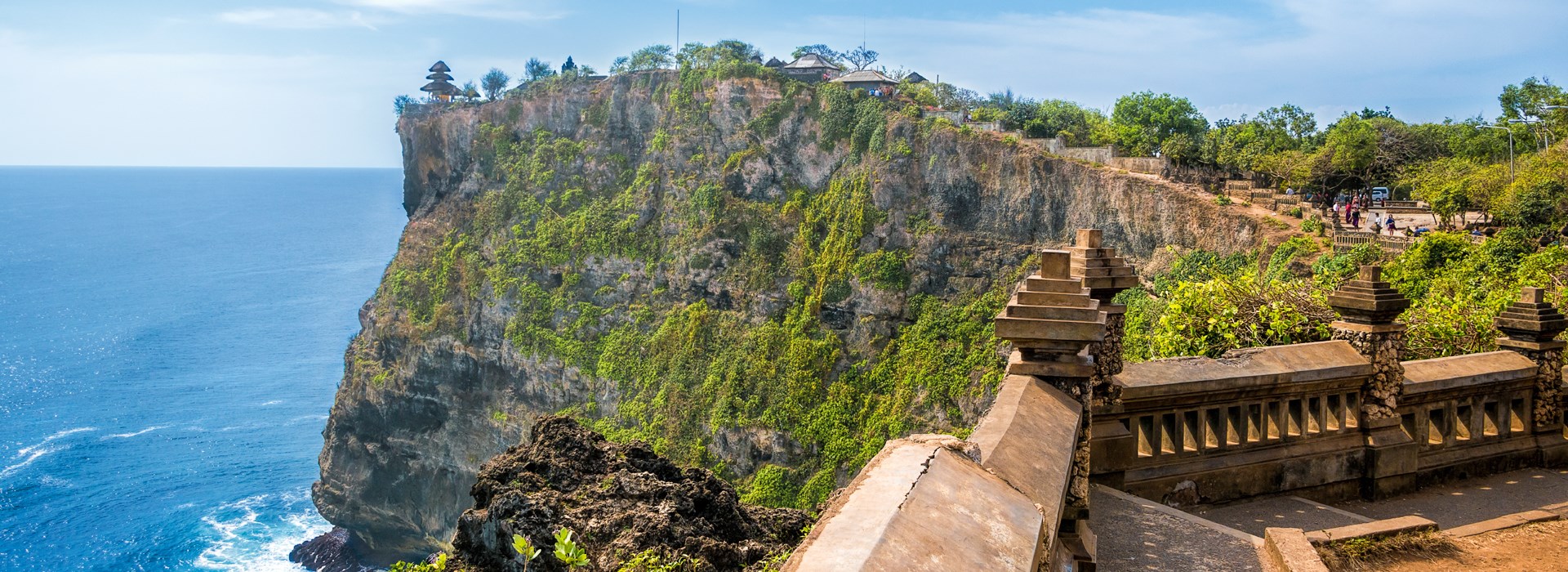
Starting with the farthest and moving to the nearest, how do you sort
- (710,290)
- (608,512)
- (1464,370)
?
1. (710,290)
2. (1464,370)
3. (608,512)

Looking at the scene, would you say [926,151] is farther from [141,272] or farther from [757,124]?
[141,272]

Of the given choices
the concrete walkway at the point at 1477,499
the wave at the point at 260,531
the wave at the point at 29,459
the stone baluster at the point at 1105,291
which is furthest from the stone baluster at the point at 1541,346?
the wave at the point at 29,459

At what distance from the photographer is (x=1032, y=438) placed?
5148 millimetres

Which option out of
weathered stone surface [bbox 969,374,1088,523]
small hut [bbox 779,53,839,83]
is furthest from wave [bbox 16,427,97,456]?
weathered stone surface [bbox 969,374,1088,523]

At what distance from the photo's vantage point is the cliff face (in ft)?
164

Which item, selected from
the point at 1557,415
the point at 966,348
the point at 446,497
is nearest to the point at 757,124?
the point at 966,348

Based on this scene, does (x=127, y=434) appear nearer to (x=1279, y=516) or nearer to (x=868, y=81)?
(x=868, y=81)

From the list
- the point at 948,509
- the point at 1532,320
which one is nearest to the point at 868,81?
the point at 1532,320

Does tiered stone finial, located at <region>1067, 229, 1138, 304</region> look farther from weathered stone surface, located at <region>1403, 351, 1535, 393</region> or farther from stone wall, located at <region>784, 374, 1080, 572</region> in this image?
weathered stone surface, located at <region>1403, 351, 1535, 393</region>

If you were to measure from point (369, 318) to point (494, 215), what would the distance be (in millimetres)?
10853

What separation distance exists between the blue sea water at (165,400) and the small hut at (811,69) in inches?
1549

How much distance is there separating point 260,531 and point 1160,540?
62178mm

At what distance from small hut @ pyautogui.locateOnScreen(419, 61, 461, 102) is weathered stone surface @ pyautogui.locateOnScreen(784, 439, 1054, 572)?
78648mm


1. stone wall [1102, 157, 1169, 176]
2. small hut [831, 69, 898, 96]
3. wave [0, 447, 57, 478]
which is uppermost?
small hut [831, 69, 898, 96]
